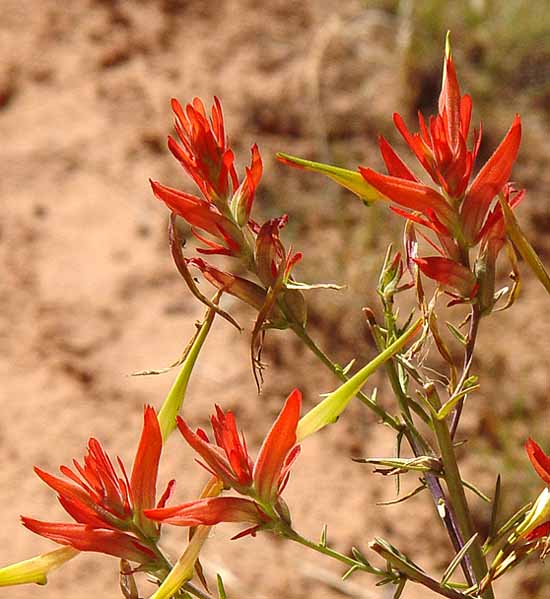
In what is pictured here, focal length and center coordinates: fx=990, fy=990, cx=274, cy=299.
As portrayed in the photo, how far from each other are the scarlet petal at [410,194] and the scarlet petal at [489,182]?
0.02 meters

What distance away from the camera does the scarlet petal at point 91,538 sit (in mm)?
833

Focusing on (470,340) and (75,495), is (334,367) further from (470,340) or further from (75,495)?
(75,495)

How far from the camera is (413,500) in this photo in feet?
7.70

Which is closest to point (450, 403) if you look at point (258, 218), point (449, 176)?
point (449, 176)

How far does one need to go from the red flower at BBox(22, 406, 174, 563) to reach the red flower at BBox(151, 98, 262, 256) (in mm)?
192

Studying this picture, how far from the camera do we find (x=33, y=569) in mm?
864

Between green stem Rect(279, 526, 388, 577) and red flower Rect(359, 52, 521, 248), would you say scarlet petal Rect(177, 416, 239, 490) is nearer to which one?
green stem Rect(279, 526, 388, 577)

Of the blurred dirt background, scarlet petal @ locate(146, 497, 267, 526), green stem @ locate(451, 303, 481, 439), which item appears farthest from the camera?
the blurred dirt background

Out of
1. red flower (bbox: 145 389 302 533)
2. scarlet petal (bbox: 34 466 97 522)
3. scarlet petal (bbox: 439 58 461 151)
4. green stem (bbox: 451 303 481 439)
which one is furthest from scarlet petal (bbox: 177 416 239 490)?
scarlet petal (bbox: 439 58 461 151)

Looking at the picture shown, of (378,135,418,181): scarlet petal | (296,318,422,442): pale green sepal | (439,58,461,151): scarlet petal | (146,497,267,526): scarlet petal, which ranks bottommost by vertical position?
(146,497,267,526): scarlet petal

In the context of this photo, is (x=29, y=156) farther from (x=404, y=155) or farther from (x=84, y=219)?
(x=404, y=155)

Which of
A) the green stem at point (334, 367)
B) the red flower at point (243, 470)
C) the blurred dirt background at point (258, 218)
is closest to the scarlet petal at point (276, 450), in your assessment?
the red flower at point (243, 470)

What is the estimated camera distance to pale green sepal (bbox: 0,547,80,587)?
2.80 ft

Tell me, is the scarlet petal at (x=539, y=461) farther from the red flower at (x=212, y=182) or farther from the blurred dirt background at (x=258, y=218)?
the blurred dirt background at (x=258, y=218)
